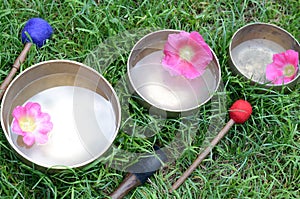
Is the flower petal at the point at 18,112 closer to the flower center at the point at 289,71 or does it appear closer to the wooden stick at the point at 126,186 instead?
the wooden stick at the point at 126,186

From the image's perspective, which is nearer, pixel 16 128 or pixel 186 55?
pixel 16 128

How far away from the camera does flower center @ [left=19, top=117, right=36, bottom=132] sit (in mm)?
2047

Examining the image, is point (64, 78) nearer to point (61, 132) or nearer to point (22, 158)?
point (61, 132)

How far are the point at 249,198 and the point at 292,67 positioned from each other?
609mm

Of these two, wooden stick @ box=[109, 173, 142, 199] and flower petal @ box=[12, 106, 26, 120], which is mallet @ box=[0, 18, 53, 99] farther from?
wooden stick @ box=[109, 173, 142, 199]

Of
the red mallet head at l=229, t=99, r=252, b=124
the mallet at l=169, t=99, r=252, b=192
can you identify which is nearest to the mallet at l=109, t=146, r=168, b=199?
the mallet at l=169, t=99, r=252, b=192

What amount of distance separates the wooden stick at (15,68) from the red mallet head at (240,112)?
87 centimetres

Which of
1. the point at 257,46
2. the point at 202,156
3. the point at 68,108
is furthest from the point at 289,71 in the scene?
the point at 68,108

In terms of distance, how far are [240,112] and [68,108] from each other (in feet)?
2.28

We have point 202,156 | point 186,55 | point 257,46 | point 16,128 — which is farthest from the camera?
point 257,46

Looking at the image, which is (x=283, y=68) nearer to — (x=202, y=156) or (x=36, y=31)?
(x=202, y=156)

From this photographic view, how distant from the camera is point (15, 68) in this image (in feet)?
7.11

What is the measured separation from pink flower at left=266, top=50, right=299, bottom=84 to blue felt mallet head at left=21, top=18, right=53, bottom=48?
38.1 inches

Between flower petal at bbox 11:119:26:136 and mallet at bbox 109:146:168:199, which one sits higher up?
flower petal at bbox 11:119:26:136
